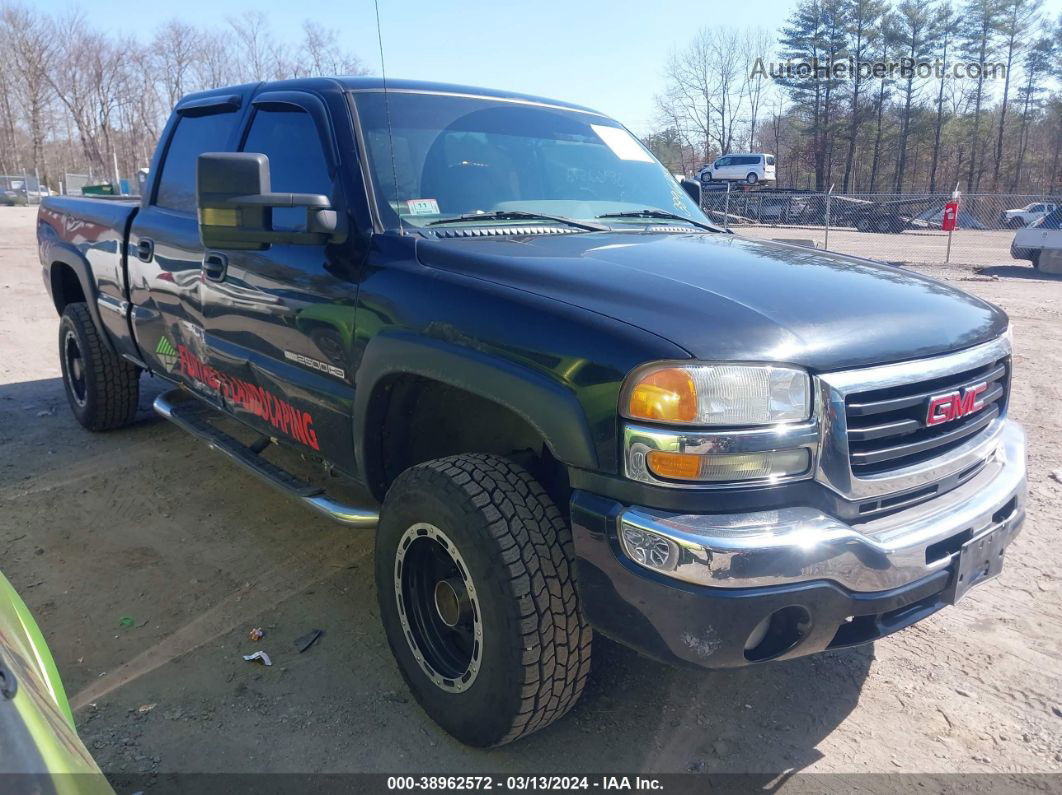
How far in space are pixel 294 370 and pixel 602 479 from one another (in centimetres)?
156

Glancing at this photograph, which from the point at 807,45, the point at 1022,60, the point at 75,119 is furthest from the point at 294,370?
the point at 75,119

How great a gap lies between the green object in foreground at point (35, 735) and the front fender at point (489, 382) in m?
1.20

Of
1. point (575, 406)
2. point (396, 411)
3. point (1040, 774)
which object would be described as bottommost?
point (1040, 774)

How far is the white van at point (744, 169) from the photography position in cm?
3694

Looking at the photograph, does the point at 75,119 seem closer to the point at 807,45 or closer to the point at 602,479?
the point at 807,45

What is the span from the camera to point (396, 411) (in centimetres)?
278

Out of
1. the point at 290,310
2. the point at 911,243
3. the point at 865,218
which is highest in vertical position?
the point at 290,310

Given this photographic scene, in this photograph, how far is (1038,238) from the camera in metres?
17.1

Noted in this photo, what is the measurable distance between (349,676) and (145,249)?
2531 millimetres

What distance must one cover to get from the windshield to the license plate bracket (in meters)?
1.72

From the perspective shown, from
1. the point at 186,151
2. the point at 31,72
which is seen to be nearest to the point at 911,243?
the point at 186,151

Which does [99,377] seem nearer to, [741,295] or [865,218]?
[741,295]

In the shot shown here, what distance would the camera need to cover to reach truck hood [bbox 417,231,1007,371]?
2.05 m

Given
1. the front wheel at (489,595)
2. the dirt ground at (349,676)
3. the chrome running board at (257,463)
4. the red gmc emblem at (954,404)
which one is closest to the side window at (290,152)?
the chrome running board at (257,463)
